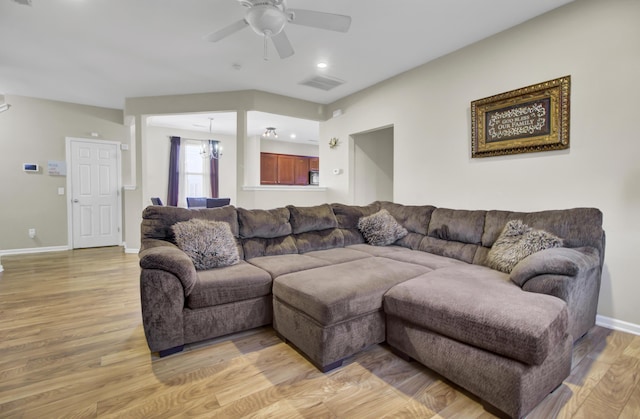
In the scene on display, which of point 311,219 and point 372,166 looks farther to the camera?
point 372,166

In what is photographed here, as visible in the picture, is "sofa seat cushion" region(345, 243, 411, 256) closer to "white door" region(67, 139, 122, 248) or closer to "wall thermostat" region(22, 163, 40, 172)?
"white door" region(67, 139, 122, 248)

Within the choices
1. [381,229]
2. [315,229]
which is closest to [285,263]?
[315,229]

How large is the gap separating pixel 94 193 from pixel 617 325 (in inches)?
301

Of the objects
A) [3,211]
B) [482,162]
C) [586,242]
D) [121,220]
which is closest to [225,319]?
[586,242]

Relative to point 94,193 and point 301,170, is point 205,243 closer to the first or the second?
point 94,193

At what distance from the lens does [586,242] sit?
2.17 meters

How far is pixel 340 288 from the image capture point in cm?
190

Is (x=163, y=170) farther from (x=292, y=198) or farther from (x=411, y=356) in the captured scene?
(x=411, y=356)

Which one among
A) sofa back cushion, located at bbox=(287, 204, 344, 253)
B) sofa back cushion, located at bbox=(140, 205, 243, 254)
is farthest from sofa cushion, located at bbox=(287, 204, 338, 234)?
sofa back cushion, located at bbox=(140, 205, 243, 254)

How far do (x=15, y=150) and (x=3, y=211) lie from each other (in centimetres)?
105

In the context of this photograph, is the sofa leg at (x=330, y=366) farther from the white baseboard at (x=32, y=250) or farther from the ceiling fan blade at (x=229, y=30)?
the white baseboard at (x=32, y=250)

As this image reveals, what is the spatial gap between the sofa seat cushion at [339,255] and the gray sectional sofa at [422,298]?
19 millimetres

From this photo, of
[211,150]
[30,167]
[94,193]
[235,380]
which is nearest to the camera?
[235,380]

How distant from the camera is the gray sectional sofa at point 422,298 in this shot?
145cm
